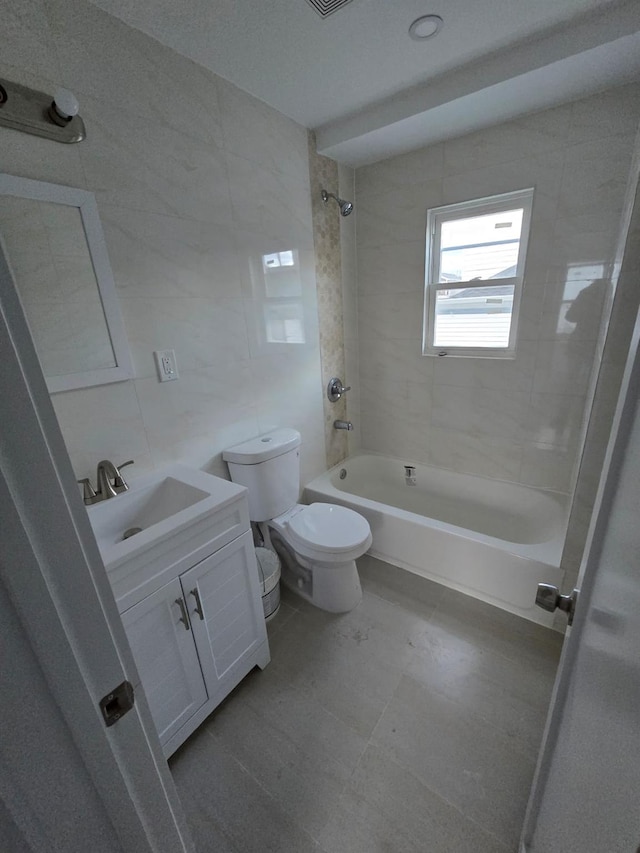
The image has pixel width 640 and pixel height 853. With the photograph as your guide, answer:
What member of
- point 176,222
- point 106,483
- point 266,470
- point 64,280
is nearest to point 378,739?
point 266,470

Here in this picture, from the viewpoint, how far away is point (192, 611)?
45.5 inches

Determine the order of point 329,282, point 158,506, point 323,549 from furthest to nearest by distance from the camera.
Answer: point 329,282, point 323,549, point 158,506

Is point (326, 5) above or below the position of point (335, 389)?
above

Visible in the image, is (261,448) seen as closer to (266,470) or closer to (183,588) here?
(266,470)

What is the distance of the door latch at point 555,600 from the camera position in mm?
720

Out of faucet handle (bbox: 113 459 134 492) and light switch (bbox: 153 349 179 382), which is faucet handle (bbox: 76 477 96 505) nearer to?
faucet handle (bbox: 113 459 134 492)

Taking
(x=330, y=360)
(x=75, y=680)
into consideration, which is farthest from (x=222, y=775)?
(x=330, y=360)

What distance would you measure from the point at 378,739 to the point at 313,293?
216 centimetres

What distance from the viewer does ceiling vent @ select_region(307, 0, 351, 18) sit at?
1.13 metres

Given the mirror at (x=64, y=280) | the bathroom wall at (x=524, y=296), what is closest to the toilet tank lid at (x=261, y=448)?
the mirror at (x=64, y=280)

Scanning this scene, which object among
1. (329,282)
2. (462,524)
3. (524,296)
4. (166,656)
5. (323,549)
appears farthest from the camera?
(462,524)

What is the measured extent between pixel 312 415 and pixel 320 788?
5.60 ft

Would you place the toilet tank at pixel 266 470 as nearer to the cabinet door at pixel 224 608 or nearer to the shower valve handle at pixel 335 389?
the cabinet door at pixel 224 608

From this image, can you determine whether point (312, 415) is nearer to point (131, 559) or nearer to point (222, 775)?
point (131, 559)
